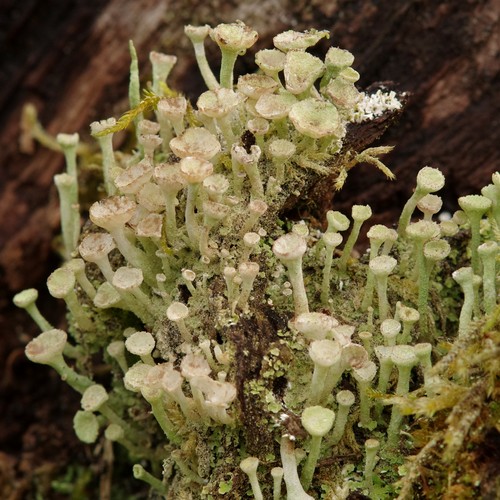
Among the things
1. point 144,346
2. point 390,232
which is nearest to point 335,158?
point 390,232

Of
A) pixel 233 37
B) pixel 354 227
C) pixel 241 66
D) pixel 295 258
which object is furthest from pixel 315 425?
pixel 241 66

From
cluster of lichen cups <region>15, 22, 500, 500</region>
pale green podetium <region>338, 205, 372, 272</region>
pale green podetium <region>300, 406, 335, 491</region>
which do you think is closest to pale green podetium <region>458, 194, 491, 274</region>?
cluster of lichen cups <region>15, 22, 500, 500</region>

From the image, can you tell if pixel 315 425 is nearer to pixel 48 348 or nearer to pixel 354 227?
pixel 354 227

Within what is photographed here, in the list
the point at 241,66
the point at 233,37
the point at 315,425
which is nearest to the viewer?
the point at 315,425

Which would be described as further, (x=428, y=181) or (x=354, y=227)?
(x=354, y=227)

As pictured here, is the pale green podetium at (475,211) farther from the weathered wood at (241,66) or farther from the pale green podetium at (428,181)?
the weathered wood at (241,66)

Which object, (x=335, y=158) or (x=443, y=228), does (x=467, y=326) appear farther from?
(x=335, y=158)

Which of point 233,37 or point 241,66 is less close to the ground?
point 233,37

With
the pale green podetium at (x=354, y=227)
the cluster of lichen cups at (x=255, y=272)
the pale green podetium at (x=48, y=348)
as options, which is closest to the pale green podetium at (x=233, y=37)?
the cluster of lichen cups at (x=255, y=272)
